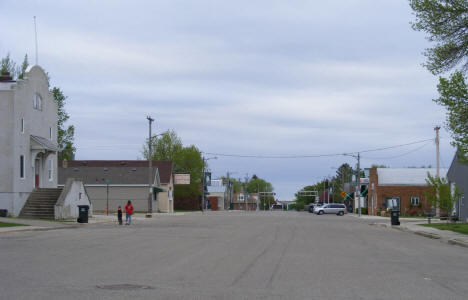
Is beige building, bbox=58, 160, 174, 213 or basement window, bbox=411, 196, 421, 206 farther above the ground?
beige building, bbox=58, 160, 174, 213

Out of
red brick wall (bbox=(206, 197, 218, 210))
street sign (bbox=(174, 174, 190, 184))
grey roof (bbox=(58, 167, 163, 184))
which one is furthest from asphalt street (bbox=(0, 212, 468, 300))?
red brick wall (bbox=(206, 197, 218, 210))

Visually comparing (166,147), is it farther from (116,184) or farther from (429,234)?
(429,234)

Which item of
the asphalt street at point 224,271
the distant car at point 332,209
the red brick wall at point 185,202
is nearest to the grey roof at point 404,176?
the distant car at point 332,209

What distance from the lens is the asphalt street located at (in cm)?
1091

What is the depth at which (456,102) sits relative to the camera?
26000 mm

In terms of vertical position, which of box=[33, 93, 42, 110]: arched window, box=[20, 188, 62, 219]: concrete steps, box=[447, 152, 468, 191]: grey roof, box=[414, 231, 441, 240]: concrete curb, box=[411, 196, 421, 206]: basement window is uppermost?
box=[33, 93, 42, 110]: arched window

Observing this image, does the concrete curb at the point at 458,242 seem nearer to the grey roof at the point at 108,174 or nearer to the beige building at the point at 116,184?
the beige building at the point at 116,184

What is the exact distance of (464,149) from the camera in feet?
87.0

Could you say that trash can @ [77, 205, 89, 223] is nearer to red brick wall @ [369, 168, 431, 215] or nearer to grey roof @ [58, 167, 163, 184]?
grey roof @ [58, 167, 163, 184]

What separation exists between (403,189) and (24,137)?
49.2m

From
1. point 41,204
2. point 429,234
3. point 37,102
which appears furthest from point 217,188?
point 429,234

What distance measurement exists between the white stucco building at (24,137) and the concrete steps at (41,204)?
1.34 feet

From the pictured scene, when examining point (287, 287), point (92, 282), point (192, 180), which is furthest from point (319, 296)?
point (192, 180)

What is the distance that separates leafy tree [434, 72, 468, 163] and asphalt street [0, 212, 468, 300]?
6.33m
